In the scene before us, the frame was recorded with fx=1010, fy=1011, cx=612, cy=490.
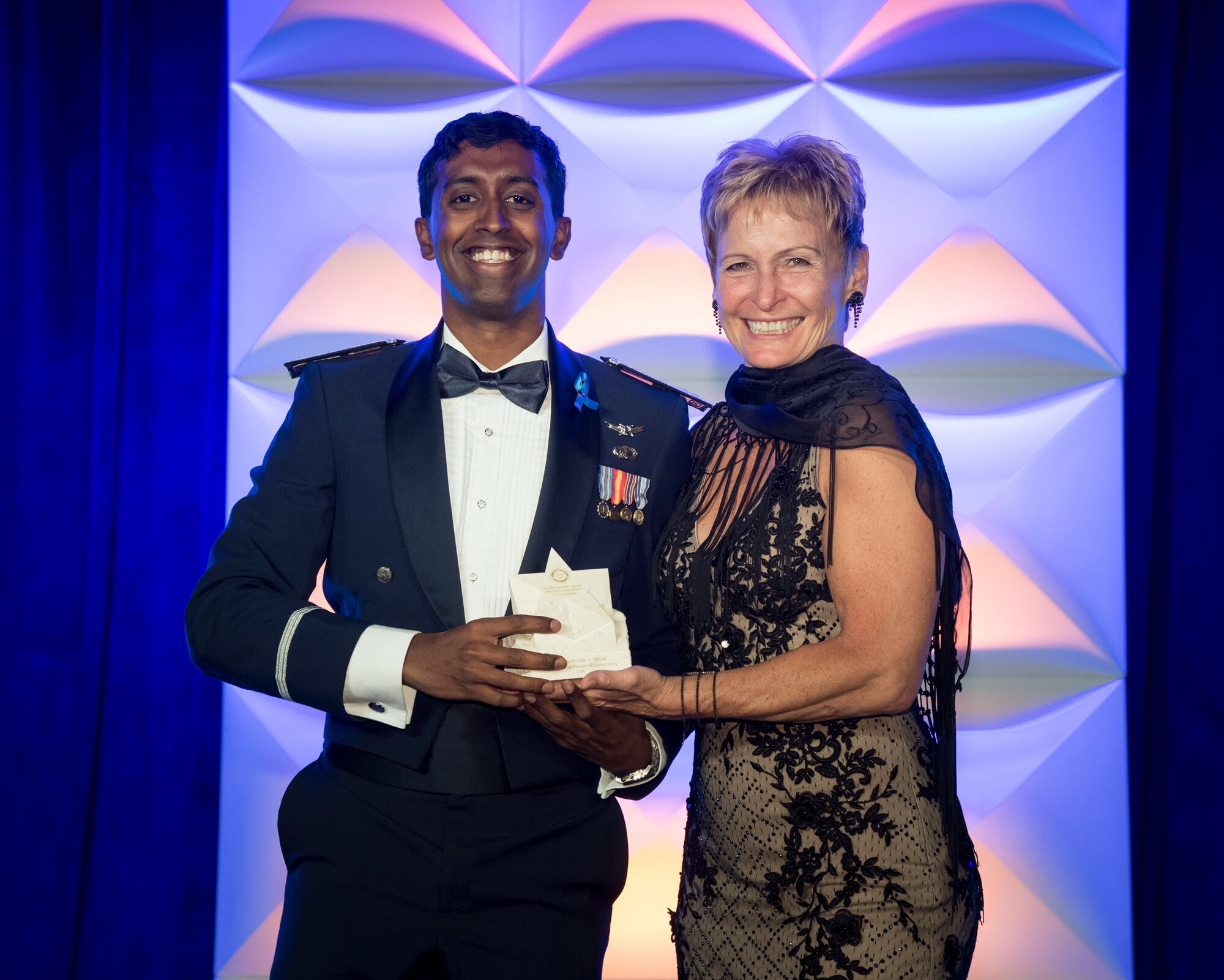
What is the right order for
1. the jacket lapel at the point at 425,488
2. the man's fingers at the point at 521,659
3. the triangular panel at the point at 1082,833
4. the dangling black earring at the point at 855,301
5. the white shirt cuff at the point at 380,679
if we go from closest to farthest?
1. the man's fingers at the point at 521,659
2. the white shirt cuff at the point at 380,679
3. the jacket lapel at the point at 425,488
4. the dangling black earring at the point at 855,301
5. the triangular panel at the point at 1082,833

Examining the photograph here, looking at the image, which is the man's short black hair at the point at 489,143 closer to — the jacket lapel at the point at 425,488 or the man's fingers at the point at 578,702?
the jacket lapel at the point at 425,488

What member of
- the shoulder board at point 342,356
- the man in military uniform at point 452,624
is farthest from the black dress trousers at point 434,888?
the shoulder board at point 342,356

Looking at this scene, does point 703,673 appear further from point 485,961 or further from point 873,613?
point 485,961

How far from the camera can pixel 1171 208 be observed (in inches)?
121

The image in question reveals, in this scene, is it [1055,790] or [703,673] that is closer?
[703,673]

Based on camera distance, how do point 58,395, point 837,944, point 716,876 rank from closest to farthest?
point 837,944
point 716,876
point 58,395

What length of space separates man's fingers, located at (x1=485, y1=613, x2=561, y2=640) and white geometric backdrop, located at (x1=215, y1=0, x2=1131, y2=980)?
1.47 metres

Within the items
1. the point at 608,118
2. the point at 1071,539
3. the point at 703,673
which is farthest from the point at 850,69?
the point at 703,673

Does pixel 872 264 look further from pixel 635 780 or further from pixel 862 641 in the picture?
pixel 635 780

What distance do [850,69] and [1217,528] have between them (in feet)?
5.73

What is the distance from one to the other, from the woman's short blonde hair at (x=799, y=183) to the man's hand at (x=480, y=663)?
38.3 inches

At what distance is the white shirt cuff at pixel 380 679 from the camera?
181cm

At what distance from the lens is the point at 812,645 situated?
185cm

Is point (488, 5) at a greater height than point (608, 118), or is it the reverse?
point (488, 5)
